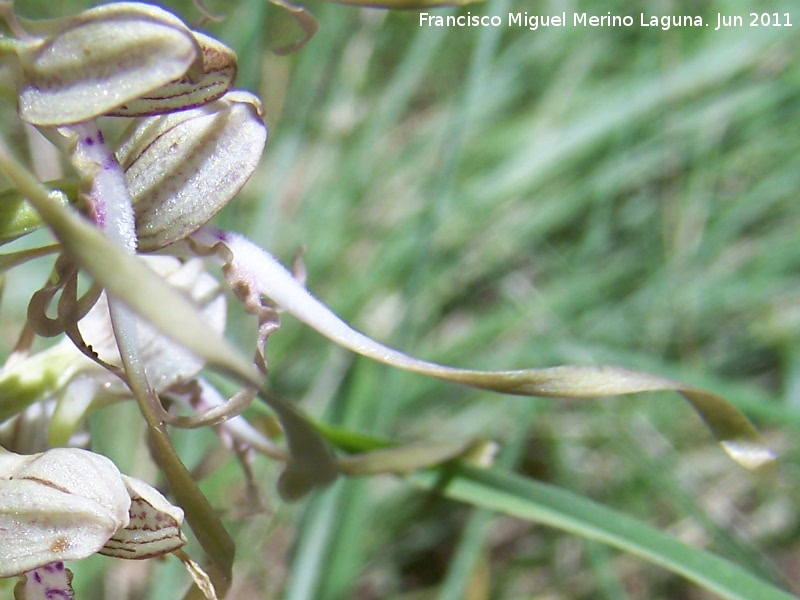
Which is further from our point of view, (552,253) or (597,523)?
(552,253)

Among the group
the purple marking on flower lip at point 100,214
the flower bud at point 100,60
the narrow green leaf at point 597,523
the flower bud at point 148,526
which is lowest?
the narrow green leaf at point 597,523

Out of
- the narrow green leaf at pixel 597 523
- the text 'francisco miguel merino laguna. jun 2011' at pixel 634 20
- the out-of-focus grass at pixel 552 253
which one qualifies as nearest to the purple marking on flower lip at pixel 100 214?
the narrow green leaf at pixel 597 523

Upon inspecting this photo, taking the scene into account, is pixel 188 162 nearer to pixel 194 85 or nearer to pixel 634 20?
pixel 194 85

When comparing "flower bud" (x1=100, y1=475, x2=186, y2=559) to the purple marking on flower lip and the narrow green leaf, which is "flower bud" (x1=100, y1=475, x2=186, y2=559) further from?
the narrow green leaf

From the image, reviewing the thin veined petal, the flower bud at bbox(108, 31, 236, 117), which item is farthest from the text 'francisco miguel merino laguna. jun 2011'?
the thin veined petal

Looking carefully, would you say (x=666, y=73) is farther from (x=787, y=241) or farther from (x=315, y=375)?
(x=315, y=375)

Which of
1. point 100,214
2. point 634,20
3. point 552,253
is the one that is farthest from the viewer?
point 634,20

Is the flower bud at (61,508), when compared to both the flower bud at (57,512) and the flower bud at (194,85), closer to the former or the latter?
the flower bud at (57,512)

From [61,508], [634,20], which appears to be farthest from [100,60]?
[634,20]
